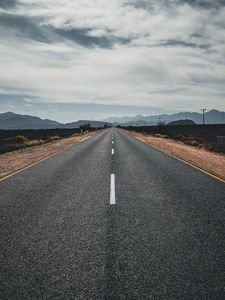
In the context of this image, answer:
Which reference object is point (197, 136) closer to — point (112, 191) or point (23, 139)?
point (23, 139)

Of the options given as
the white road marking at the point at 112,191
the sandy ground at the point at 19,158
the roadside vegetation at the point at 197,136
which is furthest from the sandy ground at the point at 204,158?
the sandy ground at the point at 19,158

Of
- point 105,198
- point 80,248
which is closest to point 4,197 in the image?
point 105,198

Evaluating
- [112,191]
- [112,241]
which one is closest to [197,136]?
[112,191]

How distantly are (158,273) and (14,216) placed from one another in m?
3.48

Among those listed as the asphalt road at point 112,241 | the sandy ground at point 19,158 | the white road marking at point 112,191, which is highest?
the sandy ground at point 19,158

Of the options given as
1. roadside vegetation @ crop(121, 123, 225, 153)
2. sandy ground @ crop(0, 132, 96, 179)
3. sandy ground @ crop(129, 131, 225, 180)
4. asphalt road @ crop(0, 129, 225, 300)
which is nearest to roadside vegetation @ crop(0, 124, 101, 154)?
sandy ground @ crop(0, 132, 96, 179)

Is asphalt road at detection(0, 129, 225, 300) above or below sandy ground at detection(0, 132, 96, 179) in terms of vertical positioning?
below

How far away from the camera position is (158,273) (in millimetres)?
3725

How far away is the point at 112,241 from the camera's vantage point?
15.6ft

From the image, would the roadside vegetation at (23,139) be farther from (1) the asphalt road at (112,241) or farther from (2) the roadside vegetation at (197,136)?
(1) the asphalt road at (112,241)

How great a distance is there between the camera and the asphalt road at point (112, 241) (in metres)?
3.43

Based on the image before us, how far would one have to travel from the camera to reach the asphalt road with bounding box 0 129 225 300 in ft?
11.2

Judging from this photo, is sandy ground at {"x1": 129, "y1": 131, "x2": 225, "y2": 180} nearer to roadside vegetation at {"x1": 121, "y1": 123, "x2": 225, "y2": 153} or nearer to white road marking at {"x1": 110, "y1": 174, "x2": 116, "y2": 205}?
white road marking at {"x1": 110, "y1": 174, "x2": 116, "y2": 205}

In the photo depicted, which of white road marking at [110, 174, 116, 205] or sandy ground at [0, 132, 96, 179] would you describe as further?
sandy ground at [0, 132, 96, 179]
